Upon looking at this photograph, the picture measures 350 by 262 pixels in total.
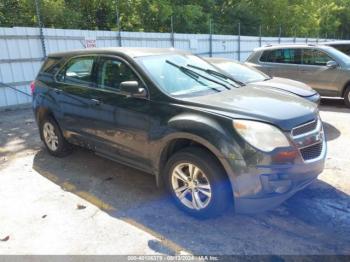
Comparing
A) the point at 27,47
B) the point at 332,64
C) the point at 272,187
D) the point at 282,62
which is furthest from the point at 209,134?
the point at 27,47

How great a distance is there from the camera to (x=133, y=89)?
3725 millimetres

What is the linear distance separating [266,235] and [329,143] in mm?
3172

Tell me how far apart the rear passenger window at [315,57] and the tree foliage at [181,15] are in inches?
283

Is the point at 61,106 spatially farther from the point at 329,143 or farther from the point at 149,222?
the point at 329,143

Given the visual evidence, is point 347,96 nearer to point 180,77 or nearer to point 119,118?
point 180,77

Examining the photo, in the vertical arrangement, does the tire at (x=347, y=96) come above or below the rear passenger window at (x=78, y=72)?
below

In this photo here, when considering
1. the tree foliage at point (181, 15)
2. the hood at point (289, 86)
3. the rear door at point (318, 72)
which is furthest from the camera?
the tree foliage at point (181, 15)

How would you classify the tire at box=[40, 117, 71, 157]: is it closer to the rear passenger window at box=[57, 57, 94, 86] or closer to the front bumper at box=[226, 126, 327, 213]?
the rear passenger window at box=[57, 57, 94, 86]

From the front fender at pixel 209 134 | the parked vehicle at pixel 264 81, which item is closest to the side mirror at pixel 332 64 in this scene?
the parked vehicle at pixel 264 81

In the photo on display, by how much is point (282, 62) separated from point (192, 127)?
682 centimetres

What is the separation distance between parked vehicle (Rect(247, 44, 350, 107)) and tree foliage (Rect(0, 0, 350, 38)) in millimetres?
6323

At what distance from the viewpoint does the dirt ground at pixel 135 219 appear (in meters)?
3.14

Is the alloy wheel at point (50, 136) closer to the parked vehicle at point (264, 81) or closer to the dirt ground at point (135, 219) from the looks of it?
the dirt ground at point (135, 219)

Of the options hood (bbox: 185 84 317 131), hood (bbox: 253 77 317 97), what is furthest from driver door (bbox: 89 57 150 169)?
hood (bbox: 253 77 317 97)
